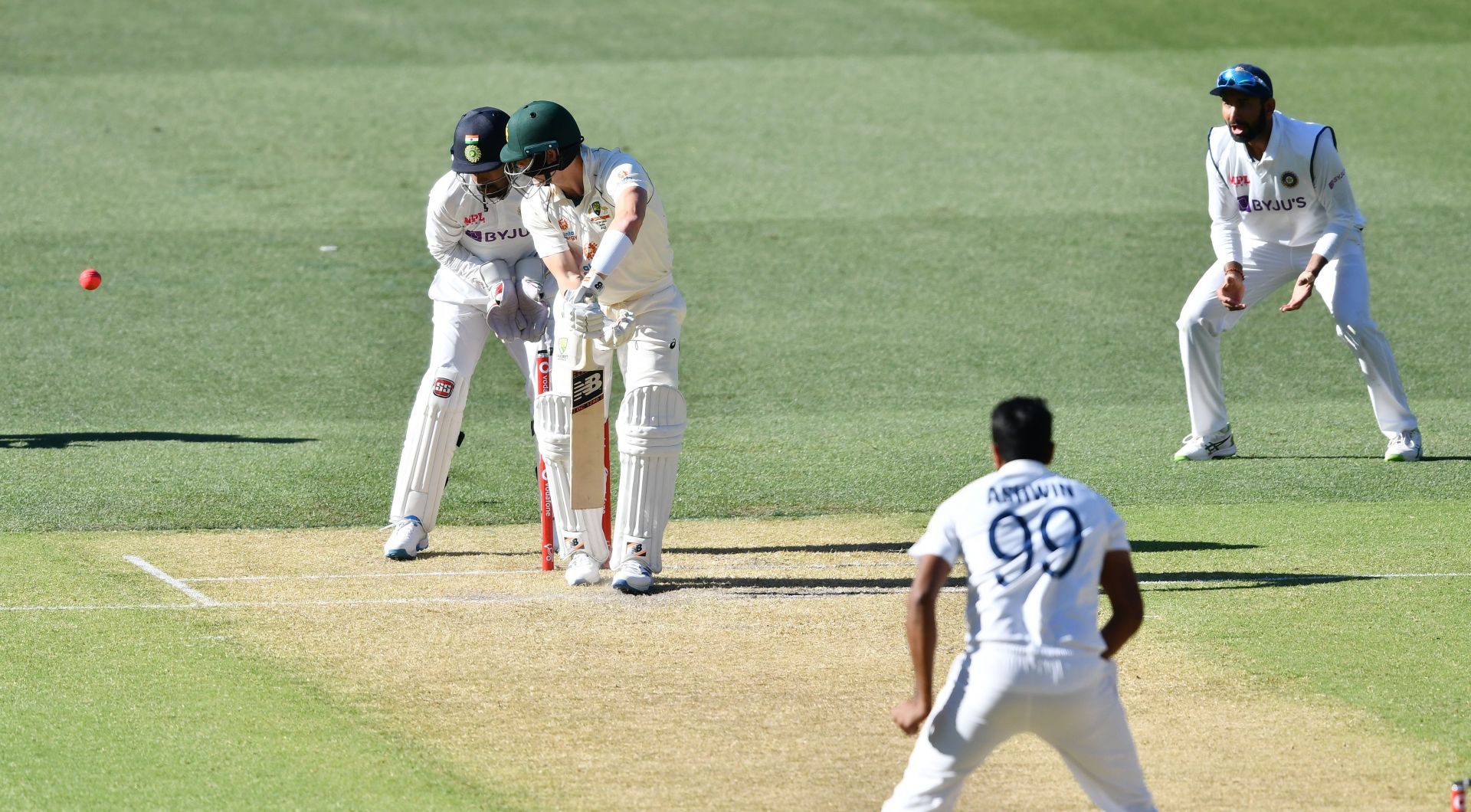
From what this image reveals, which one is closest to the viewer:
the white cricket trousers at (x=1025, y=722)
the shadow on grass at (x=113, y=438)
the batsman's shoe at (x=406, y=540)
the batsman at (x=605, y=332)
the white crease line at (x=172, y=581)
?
the white cricket trousers at (x=1025, y=722)

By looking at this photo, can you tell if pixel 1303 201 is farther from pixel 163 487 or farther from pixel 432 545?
pixel 163 487

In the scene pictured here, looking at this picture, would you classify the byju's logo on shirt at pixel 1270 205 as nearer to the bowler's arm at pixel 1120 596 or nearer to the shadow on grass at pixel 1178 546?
the shadow on grass at pixel 1178 546

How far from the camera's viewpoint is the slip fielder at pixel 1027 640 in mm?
4785

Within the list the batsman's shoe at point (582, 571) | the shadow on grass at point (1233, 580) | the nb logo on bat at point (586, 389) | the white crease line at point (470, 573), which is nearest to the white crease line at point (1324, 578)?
the shadow on grass at point (1233, 580)

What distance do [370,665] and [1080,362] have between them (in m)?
8.15

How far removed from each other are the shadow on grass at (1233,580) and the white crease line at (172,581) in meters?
4.18

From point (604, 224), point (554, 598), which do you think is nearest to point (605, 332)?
point (604, 224)

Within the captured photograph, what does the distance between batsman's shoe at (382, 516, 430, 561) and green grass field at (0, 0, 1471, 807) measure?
0.41 metres

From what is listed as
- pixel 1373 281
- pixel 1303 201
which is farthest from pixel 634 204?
pixel 1373 281

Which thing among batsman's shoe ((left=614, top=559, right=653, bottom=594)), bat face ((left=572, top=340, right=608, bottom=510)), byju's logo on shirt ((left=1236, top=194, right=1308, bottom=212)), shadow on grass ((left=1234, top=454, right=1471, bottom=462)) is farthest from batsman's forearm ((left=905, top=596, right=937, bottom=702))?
shadow on grass ((left=1234, top=454, right=1471, bottom=462))

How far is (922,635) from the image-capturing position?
481cm

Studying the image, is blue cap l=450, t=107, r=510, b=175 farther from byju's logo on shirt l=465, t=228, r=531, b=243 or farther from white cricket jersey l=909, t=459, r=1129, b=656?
white cricket jersey l=909, t=459, r=1129, b=656

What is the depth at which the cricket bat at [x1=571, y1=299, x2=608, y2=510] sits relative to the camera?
8.12 meters

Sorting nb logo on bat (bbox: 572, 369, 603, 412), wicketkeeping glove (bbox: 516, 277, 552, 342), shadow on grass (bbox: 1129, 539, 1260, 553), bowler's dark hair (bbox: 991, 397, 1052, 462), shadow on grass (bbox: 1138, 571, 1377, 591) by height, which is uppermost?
wicketkeeping glove (bbox: 516, 277, 552, 342)
